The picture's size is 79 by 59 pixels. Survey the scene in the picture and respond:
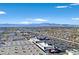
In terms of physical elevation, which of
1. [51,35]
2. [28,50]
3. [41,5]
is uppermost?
[41,5]

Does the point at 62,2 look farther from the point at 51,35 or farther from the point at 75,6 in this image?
the point at 51,35

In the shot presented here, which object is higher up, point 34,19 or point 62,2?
point 62,2

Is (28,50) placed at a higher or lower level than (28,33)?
lower

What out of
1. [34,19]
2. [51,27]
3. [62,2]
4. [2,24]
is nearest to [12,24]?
[2,24]

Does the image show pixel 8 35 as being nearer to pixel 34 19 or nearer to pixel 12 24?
pixel 12 24

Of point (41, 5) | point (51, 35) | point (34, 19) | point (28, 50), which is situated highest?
point (41, 5)

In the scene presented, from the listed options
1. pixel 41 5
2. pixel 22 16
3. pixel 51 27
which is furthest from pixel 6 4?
pixel 51 27

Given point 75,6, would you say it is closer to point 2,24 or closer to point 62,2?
point 62,2

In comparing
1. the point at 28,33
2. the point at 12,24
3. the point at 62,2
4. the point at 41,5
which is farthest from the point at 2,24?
the point at 62,2
